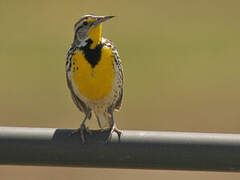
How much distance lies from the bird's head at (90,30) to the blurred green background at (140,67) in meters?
3.72

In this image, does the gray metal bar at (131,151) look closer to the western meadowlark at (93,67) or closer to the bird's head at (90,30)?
the western meadowlark at (93,67)

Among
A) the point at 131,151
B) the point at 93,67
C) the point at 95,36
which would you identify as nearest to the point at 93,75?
the point at 93,67

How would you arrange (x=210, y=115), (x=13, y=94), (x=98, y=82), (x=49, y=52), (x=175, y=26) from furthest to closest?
(x=175, y=26) → (x=49, y=52) → (x=13, y=94) → (x=210, y=115) → (x=98, y=82)

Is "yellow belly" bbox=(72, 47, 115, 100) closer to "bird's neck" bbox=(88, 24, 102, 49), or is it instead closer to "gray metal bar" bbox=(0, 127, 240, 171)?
"bird's neck" bbox=(88, 24, 102, 49)

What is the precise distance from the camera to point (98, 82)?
12.6ft

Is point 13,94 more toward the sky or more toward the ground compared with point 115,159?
more toward the ground

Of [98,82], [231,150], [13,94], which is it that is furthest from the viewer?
[13,94]

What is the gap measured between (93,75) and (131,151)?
1416 millimetres

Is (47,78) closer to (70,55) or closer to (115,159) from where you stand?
(70,55)

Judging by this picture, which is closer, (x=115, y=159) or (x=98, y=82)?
(x=115, y=159)

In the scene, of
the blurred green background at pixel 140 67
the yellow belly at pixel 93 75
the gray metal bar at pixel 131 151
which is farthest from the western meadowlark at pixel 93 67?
the blurred green background at pixel 140 67

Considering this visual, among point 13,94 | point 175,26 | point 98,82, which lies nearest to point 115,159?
point 98,82

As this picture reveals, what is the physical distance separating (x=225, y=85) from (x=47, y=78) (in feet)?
8.73

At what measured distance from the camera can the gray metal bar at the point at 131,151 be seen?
2393 millimetres
